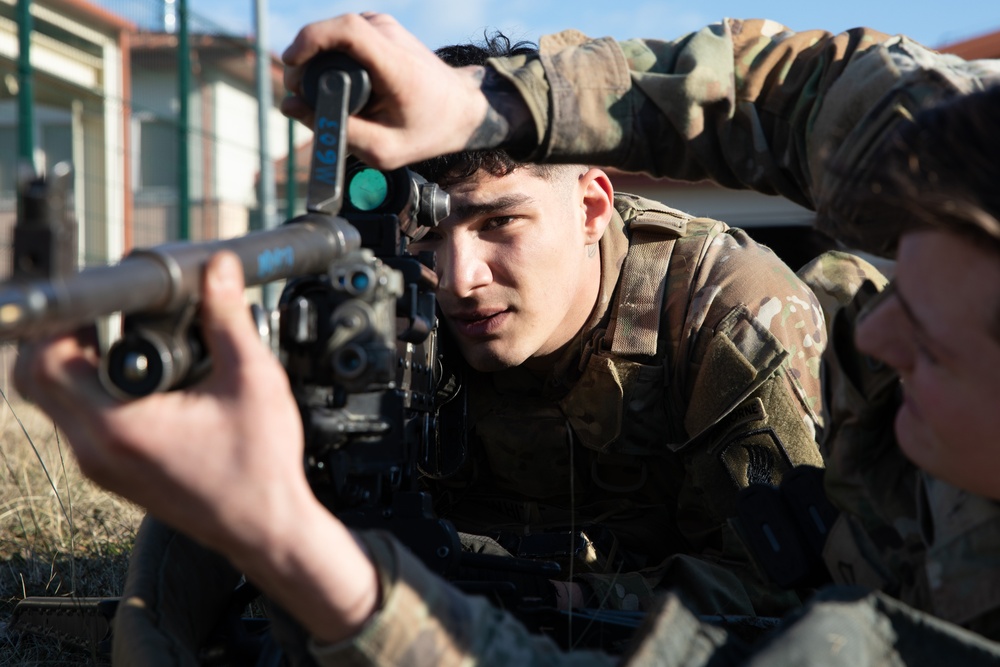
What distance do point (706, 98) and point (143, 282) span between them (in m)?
1.46

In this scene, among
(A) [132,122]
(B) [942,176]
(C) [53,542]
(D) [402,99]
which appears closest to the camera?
(B) [942,176]

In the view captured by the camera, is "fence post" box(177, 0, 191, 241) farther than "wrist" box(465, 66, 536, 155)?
Yes

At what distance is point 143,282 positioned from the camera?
1276mm

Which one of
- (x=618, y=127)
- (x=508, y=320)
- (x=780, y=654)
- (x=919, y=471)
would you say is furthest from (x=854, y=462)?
(x=508, y=320)

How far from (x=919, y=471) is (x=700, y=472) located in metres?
1.10

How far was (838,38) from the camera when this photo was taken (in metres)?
2.37

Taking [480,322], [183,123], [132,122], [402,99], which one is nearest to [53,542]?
A: [480,322]

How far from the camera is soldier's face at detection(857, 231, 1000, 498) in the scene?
1.45 metres

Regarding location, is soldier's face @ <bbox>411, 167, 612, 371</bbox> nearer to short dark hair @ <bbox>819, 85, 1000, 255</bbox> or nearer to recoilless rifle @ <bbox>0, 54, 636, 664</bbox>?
recoilless rifle @ <bbox>0, 54, 636, 664</bbox>

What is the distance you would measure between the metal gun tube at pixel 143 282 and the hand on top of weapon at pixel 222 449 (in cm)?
4

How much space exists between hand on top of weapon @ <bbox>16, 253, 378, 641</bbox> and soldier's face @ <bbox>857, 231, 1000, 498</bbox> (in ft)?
2.69

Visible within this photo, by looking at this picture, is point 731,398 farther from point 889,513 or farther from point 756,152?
point 889,513

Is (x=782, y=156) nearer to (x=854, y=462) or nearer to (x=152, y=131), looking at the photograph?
(x=854, y=462)

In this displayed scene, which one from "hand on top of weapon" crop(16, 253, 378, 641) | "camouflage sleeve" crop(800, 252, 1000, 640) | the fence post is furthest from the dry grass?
the fence post
